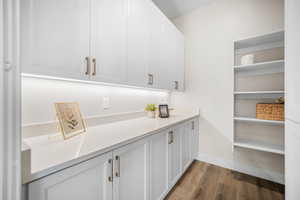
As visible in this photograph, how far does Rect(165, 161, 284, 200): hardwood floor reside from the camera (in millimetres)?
1547

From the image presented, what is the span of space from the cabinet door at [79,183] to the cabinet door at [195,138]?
1.64 m

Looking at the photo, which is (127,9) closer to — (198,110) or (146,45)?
(146,45)

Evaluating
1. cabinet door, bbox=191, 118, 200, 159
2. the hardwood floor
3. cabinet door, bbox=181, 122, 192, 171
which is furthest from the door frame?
cabinet door, bbox=191, 118, 200, 159

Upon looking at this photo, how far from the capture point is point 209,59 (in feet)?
7.49

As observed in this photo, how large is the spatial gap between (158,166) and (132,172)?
0.37 meters

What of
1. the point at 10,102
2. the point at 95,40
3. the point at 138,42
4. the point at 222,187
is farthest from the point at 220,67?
the point at 10,102

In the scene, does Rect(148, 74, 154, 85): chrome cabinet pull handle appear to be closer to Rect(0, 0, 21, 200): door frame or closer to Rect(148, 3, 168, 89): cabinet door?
Rect(148, 3, 168, 89): cabinet door

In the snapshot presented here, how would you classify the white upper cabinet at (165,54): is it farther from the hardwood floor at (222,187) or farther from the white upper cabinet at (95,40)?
the hardwood floor at (222,187)

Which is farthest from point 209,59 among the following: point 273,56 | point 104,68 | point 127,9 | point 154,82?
point 104,68

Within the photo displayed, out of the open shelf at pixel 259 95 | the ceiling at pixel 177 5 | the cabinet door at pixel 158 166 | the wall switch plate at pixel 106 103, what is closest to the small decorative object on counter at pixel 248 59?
the open shelf at pixel 259 95

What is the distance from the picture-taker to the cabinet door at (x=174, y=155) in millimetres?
1509

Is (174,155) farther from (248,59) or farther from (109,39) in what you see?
(248,59)

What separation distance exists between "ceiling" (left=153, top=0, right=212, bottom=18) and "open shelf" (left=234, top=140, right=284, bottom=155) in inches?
89.6

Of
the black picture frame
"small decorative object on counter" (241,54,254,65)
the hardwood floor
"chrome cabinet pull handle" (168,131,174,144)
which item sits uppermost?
"small decorative object on counter" (241,54,254,65)
